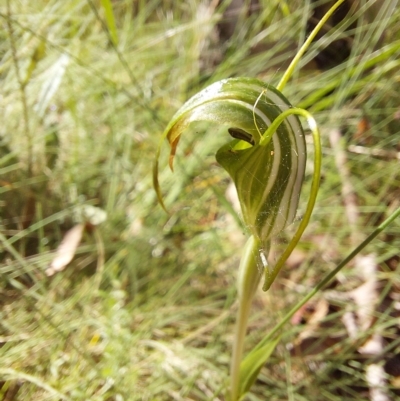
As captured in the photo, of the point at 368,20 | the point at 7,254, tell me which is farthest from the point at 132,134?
the point at 368,20

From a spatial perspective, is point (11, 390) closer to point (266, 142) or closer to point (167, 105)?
point (266, 142)

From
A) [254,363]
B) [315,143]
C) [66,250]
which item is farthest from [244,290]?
[66,250]

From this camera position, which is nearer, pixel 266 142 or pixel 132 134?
pixel 266 142

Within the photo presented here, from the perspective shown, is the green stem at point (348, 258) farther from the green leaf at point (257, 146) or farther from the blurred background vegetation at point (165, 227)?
the blurred background vegetation at point (165, 227)

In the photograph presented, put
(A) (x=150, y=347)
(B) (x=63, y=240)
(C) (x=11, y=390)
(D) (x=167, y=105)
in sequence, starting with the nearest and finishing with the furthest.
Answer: (C) (x=11, y=390) → (A) (x=150, y=347) → (B) (x=63, y=240) → (D) (x=167, y=105)

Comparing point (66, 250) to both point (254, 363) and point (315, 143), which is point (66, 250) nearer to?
point (254, 363)

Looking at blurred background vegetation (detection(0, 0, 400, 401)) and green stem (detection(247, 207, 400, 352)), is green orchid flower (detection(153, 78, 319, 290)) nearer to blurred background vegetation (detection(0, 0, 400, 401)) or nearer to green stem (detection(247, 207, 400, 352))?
green stem (detection(247, 207, 400, 352))

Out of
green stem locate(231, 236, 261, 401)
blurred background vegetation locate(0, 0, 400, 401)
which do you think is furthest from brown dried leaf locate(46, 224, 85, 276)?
green stem locate(231, 236, 261, 401)
